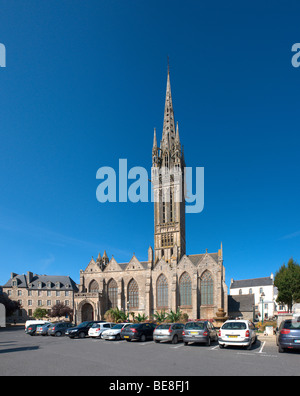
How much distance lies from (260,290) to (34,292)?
5395 centimetres

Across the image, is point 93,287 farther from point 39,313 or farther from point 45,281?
point 45,281

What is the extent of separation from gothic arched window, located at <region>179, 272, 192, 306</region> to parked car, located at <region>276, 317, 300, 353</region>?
34686 millimetres

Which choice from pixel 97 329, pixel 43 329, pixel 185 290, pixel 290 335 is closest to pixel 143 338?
pixel 97 329

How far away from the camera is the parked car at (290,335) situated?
44.9 feet

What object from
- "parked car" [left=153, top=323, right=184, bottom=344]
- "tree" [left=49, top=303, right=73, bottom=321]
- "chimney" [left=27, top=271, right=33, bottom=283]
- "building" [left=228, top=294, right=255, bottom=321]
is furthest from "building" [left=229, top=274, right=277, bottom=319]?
"parked car" [left=153, top=323, right=184, bottom=344]

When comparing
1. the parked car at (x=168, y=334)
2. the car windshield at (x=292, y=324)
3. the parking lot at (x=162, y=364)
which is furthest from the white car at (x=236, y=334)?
the parked car at (x=168, y=334)

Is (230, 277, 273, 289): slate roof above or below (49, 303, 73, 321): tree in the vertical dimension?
above

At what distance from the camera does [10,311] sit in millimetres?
51250

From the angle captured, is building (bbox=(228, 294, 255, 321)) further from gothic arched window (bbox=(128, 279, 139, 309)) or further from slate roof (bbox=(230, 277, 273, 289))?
slate roof (bbox=(230, 277, 273, 289))

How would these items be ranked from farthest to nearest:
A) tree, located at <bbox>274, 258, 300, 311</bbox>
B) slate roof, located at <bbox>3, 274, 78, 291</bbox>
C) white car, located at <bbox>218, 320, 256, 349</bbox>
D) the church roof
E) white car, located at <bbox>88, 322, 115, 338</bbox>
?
slate roof, located at <bbox>3, 274, 78, 291</bbox> → the church roof → tree, located at <bbox>274, 258, 300, 311</bbox> → white car, located at <bbox>88, 322, 115, 338</bbox> → white car, located at <bbox>218, 320, 256, 349</bbox>

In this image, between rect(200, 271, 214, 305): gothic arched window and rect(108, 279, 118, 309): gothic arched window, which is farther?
rect(108, 279, 118, 309): gothic arched window

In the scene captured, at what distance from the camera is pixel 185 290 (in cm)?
4881

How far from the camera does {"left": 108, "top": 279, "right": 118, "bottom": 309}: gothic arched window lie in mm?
54062
